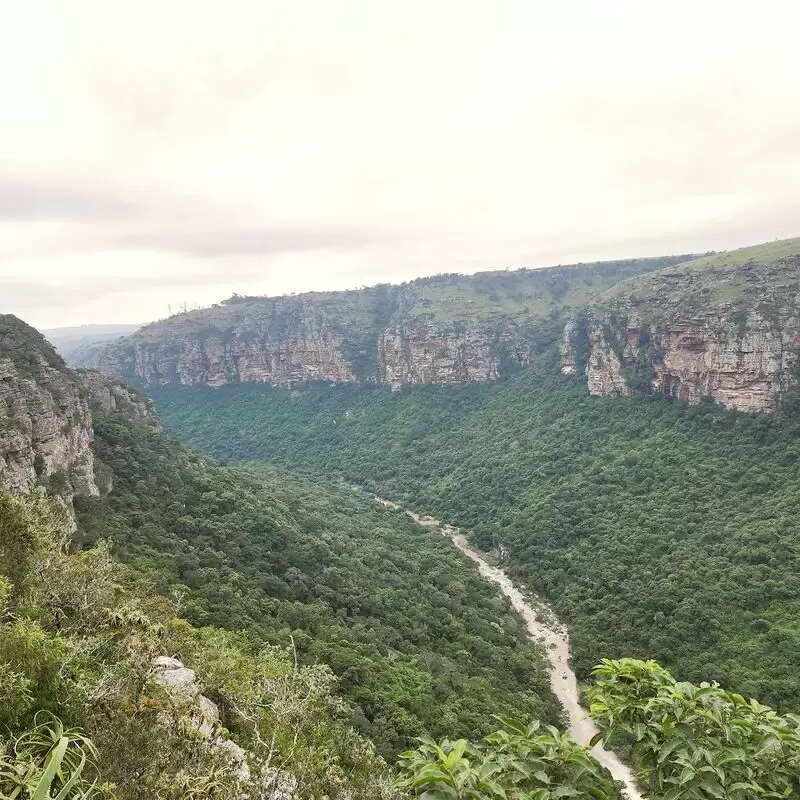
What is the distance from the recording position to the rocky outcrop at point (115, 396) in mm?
59094

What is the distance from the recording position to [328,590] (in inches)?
1566

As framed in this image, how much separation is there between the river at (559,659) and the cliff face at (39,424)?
112ft

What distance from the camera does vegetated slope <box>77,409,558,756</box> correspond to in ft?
97.3

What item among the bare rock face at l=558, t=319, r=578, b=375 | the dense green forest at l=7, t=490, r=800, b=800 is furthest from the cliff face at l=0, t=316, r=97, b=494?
the bare rock face at l=558, t=319, r=578, b=375

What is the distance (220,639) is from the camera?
24.0 meters

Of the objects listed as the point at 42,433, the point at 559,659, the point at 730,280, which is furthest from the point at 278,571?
the point at 730,280

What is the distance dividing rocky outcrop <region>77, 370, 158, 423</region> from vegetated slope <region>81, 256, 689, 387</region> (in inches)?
2415

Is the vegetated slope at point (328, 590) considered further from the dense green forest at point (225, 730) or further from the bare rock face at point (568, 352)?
the bare rock face at point (568, 352)

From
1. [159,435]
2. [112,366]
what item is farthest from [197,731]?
[112,366]

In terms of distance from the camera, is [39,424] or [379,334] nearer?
[39,424]

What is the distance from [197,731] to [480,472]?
72.3 m

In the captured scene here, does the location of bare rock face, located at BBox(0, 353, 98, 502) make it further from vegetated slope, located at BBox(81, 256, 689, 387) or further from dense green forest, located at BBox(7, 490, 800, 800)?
vegetated slope, located at BBox(81, 256, 689, 387)

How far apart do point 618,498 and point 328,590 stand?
37.4 meters

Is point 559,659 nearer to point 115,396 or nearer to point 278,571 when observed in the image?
point 278,571
